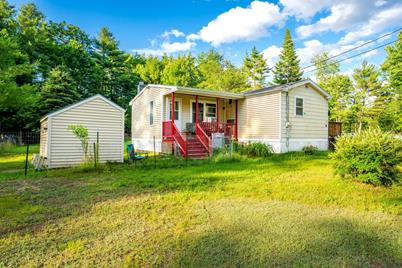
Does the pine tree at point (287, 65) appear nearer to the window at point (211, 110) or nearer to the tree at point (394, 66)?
the tree at point (394, 66)

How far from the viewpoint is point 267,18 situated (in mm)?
17141

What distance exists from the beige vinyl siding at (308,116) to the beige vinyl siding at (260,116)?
395 mm

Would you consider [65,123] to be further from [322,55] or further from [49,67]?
[322,55]

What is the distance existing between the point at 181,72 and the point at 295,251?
3190 cm

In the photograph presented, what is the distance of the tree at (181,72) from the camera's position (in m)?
31.6

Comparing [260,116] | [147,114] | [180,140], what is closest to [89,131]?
[180,140]

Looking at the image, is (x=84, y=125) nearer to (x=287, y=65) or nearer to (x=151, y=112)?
(x=151, y=112)

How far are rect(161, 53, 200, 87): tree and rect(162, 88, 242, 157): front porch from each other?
17.4 meters

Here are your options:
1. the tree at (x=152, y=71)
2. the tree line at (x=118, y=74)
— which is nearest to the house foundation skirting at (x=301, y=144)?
the tree line at (x=118, y=74)

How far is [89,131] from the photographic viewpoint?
348 inches

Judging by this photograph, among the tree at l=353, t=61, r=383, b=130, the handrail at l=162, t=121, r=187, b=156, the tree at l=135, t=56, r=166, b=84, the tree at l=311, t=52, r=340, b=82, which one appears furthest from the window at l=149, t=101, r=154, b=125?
the tree at l=311, t=52, r=340, b=82

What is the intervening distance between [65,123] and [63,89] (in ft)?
51.5

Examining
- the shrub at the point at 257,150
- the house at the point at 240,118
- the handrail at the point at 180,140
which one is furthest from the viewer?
the house at the point at 240,118

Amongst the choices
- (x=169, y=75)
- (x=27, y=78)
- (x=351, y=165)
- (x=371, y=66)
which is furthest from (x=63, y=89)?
(x=371, y=66)
